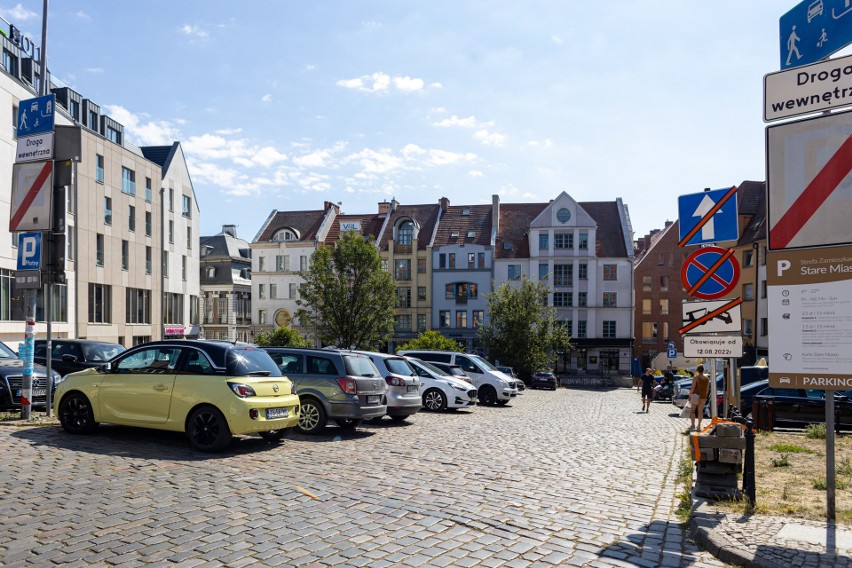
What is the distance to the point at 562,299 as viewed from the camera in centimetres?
6519

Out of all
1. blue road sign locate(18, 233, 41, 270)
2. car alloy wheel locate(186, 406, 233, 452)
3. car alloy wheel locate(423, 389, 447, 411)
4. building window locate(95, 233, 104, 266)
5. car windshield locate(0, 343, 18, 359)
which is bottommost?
car alloy wheel locate(423, 389, 447, 411)

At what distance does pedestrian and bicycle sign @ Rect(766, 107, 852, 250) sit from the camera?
277 inches

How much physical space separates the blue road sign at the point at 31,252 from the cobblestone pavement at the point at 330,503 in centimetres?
339

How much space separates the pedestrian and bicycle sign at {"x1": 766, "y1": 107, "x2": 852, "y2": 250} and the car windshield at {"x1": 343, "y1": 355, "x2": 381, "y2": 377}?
8488 millimetres

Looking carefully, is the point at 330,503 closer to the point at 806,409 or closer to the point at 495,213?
the point at 806,409

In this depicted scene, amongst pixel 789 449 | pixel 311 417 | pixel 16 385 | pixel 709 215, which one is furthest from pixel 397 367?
pixel 709 215

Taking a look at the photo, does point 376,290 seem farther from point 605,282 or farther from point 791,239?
point 791,239

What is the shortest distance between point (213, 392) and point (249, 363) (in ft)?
2.63

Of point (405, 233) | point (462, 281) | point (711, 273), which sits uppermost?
point (405, 233)

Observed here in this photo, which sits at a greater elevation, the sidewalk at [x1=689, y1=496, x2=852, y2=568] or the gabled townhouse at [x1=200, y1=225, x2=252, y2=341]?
the gabled townhouse at [x1=200, y1=225, x2=252, y2=341]

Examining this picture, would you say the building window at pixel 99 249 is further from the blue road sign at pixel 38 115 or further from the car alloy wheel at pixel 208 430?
the car alloy wheel at pixel 208 430

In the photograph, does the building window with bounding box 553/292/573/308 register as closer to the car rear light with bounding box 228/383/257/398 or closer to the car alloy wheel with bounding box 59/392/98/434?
the car alloy wheel with bounding box 59/392/98/434

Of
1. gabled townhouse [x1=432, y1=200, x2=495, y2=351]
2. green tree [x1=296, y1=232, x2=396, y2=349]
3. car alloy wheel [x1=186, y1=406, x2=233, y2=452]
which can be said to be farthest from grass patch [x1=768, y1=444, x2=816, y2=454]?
gabled townhouse [x1=432, y1=200, x2=495, y2=351]

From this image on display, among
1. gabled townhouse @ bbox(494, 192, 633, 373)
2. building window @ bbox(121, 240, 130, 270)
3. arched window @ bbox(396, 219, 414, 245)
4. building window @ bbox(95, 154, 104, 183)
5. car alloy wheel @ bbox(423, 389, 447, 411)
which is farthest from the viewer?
arched window @ bbox(396, 219, 414, 245)
